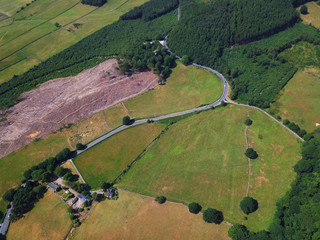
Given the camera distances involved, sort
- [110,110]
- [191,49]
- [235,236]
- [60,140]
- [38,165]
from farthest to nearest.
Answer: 1. [191,49]
2. [110,110]
3. [60,140]
4. [38,165]
5. [235,236]

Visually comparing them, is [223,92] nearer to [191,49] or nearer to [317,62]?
[191,49]

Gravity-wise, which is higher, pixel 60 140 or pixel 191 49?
pixel 191 49

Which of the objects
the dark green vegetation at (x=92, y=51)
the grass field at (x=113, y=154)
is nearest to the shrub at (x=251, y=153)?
the grass field at (x=113, y=154)

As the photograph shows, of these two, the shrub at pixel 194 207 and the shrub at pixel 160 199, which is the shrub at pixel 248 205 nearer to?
the shrub at pixel 194 207

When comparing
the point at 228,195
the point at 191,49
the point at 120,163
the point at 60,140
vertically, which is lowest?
the point at 228,195

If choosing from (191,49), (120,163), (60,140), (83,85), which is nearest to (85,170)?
(120,163)

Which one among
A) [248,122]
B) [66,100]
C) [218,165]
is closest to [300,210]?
[218,165]

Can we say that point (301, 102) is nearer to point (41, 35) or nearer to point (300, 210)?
point (300, 210)
